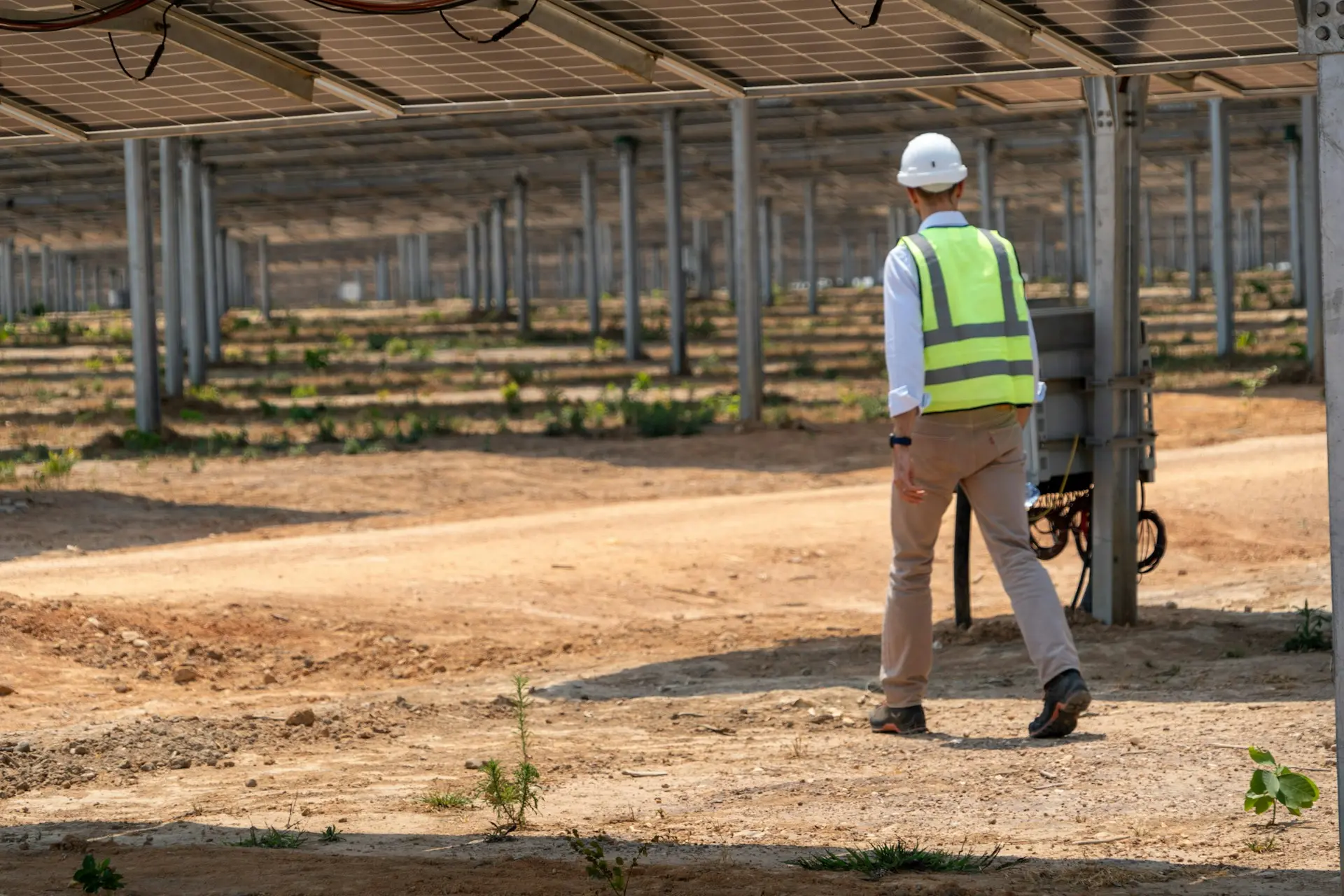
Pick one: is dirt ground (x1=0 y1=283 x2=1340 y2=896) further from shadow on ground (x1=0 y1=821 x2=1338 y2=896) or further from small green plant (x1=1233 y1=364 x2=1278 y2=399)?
small green plant (x1=1233 y1=364 x2=1278 y2=399)

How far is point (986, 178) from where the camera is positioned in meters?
34.7

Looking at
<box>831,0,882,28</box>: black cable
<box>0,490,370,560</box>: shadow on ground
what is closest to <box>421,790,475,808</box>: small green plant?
<box>831,0,882,28</box>: black cable

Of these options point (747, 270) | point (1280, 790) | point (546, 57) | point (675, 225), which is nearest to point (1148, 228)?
point (675, 225)

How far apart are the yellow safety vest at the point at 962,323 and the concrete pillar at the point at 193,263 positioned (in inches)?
822

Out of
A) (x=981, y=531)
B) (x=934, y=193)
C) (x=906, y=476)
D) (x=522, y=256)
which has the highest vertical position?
(x=522, y=256)

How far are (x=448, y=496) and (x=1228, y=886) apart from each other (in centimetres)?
1220

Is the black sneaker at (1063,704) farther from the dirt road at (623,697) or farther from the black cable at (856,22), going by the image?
the black cable at (856,22)

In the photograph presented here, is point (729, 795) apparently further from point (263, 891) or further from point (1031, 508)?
point (1031, 508)

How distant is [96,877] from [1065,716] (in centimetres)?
377

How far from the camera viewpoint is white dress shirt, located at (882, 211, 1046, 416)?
647 centimetres

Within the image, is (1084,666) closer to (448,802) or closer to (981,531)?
(981,531)

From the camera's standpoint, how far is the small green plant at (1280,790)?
492 cm

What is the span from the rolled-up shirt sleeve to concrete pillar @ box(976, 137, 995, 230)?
27.6 meters

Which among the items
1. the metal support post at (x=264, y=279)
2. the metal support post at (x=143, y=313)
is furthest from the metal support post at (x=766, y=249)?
the metal support post at (x=143, y=313)
